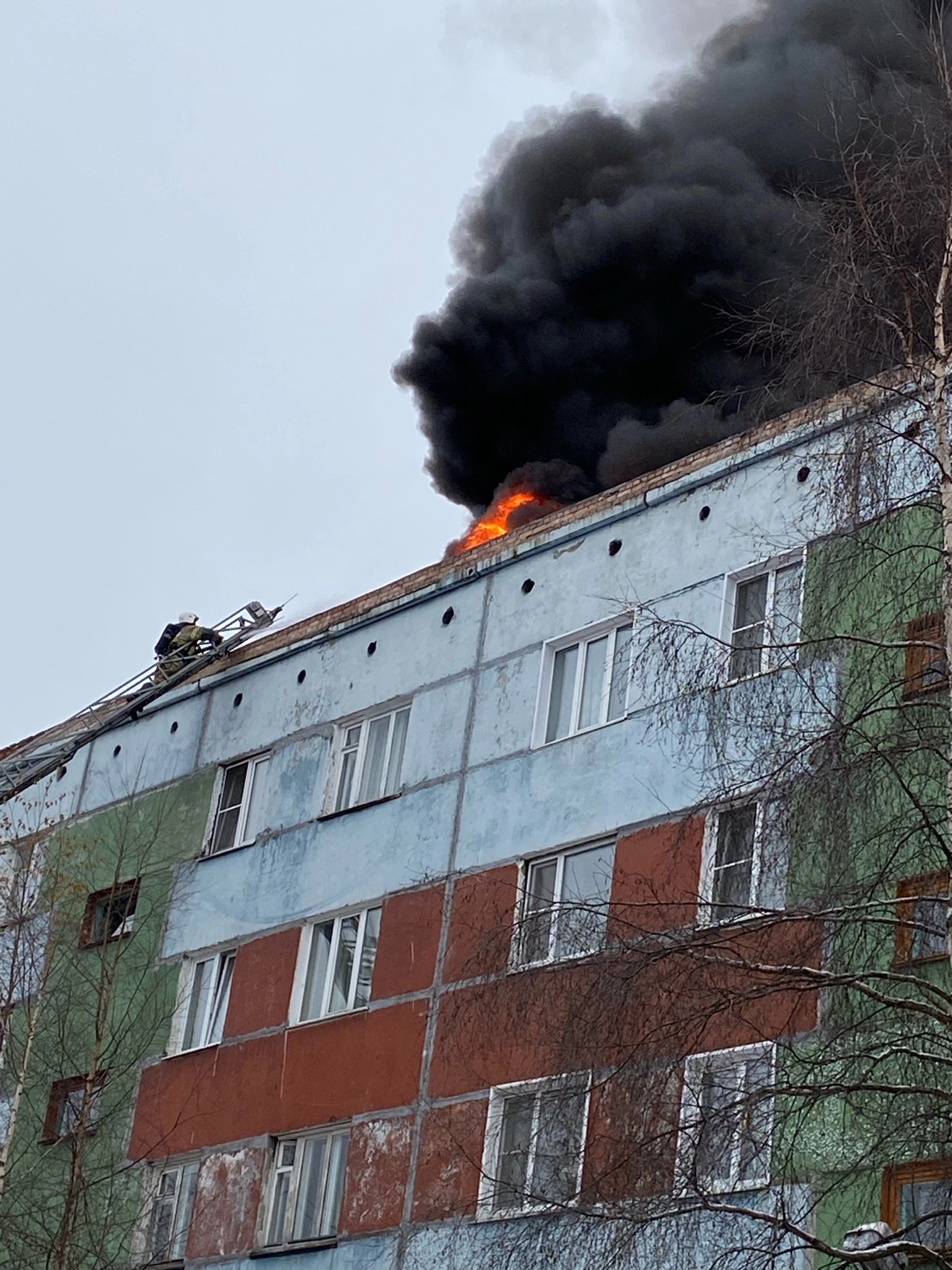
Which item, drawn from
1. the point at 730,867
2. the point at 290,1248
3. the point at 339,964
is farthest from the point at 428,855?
the point at 730,867

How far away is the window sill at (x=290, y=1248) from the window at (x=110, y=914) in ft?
16.8

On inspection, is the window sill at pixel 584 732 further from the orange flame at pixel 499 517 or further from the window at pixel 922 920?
the orange flame at pixel 499 517

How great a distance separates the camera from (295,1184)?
20.8 metres

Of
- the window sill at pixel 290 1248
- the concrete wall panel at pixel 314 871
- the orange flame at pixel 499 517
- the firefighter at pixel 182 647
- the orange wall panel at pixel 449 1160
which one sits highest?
the orange flame at pixel 499 517

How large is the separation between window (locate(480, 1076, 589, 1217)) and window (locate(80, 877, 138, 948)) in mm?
7251

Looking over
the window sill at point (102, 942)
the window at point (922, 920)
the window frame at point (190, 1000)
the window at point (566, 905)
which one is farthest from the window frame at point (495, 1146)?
the window sill at point (102, 942)

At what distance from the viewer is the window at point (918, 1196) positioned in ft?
39.6

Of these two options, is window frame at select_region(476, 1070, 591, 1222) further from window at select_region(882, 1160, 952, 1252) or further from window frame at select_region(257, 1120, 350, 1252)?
window at select_region(882, 1160, 952, 1252)

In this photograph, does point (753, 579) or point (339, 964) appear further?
point (339, 964)

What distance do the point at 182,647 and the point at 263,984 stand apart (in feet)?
19.5

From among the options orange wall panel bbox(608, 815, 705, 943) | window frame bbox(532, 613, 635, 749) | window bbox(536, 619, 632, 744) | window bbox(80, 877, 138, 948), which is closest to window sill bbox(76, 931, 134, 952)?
window bbox(80, 877, 138, 948)

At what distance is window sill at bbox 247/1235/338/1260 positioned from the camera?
65.2 ft

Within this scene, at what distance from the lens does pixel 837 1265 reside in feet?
35.7

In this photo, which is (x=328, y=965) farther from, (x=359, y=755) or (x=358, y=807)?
(x=359, y=755)
